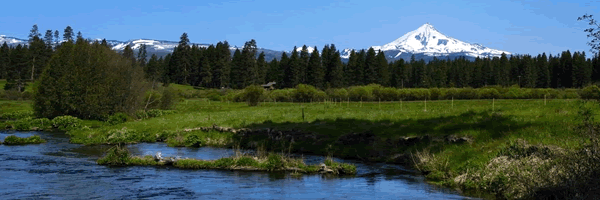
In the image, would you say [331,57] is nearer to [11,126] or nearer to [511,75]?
[511,75]

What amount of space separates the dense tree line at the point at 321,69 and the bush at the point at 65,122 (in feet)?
289

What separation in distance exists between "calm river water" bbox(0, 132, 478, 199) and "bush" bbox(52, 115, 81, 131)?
29.2 metres

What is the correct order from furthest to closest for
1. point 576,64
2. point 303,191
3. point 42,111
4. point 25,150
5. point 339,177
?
point 576,64 < point 42,111 < point 25,150 < point 339,177 < point 303,191

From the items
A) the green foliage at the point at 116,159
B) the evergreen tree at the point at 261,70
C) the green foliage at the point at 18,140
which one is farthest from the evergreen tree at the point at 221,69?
the green foliage at the point at 116,159

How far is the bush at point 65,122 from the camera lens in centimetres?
6256

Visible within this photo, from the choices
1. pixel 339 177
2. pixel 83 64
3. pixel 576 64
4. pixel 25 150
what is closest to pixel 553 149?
pixel 339 177

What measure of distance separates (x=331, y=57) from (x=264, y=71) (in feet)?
73.5

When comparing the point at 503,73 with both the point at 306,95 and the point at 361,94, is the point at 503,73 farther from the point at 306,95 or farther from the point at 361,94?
the point at 306,95

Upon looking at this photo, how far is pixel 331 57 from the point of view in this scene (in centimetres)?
16700

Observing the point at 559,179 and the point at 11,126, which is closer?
the point at 559,179

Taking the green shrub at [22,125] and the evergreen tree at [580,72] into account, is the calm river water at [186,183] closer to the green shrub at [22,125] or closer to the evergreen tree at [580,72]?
the green shrub at [22,125]

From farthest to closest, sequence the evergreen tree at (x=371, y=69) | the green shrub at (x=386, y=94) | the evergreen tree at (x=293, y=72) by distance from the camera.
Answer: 1. the evergreen tree at (x=371, y=69)
2. the evergreen tree at (x=293, y=72)
3. the green shrub at (x=386, y=94)

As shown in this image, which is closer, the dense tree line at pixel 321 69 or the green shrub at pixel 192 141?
the green shrub at pixel 192 141

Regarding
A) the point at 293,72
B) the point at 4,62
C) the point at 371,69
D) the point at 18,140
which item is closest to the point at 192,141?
the point at 18,140
